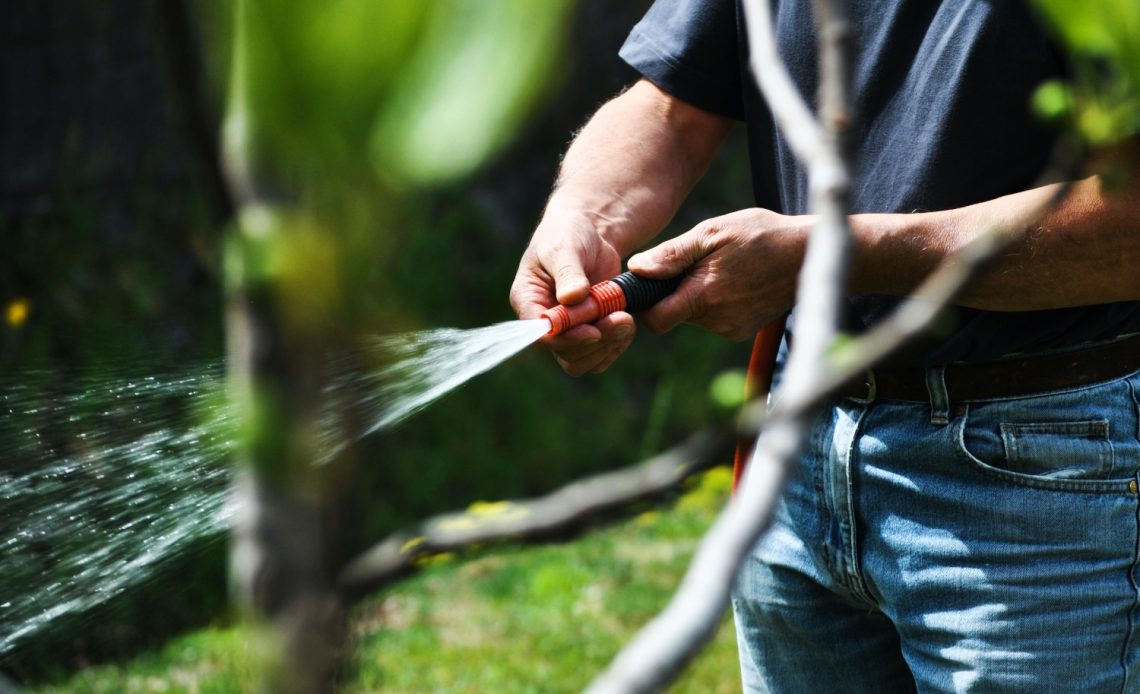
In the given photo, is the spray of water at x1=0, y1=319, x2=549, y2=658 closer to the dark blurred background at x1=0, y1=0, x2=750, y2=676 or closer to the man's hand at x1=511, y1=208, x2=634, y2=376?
the man's hand at x1=511, y1=208, x2=634, y2=376

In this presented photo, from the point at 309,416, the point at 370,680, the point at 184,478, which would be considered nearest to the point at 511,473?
the point at 370,680

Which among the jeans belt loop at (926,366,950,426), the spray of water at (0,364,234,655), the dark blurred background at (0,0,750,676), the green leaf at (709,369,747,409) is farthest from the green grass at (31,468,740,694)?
the green leaf at (709,369,747,409)

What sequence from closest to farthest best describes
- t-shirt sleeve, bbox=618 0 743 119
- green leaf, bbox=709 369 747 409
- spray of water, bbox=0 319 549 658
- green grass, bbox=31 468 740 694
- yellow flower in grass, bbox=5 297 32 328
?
green leaf, bbox=709 369 747 409, spray of water, bbox=0 319 549 658, t-shirt sleeve, bbox=618 0 743 119, green grass, bbox=31 468 740 694, yellow flower in grass, bbox=5 297 32 328

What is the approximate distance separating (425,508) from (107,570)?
152 inches

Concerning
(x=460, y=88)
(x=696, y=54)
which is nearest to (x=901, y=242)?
(x=696, y=54)

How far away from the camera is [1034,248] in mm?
1645

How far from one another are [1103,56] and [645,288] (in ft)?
4.31

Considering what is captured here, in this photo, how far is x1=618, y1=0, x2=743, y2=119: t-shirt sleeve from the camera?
2.08 meters

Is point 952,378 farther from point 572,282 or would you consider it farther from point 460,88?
point 460,88

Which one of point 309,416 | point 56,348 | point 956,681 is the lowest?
point 956,681

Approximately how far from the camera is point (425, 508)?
4832mm

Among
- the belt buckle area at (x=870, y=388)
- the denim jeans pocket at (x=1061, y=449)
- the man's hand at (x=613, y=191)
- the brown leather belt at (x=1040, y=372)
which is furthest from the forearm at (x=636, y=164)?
the denim jeans pocket at (x=1061, y=449)

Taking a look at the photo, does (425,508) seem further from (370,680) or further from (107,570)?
(107,570)

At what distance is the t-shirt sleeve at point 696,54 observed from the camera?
2076mm
